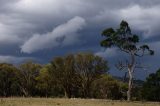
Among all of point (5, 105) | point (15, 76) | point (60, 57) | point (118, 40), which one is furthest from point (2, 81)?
point (5, 105)

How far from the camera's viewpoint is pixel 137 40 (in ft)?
232

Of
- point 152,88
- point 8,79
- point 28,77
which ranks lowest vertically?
point 152,88

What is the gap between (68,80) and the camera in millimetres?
103062

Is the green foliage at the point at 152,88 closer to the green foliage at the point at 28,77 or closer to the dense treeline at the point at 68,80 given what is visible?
the dense treeline at the point at 68,80

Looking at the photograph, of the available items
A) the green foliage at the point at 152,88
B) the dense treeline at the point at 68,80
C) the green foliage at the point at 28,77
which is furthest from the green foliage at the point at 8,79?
the green foliage at the point at 152,88

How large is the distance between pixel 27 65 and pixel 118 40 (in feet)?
218

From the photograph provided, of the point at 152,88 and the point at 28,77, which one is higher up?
the point at 28,77

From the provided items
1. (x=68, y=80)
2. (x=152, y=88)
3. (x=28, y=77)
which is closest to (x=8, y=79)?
(x=28, y=77)

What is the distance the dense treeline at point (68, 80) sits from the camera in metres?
98.9

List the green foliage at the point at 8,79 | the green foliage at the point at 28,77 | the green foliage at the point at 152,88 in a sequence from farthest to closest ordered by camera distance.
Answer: the green foliage at the point at 152,88 < the green foliage at the point at 8,79 < the green foliage at the point at 28,77

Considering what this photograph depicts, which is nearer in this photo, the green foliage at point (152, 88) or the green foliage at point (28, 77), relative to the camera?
the green foliage at point (28, 77)

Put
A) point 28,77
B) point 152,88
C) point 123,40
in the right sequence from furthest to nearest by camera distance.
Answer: point 152,88 < point 28,77 < point 123,40

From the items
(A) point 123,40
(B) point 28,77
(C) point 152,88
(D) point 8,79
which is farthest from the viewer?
(C) point 152,88

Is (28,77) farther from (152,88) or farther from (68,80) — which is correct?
(152,88)
